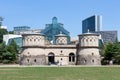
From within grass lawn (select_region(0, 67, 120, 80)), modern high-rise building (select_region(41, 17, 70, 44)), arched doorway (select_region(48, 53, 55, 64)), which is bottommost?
grass lawn (select_region(0, 67, 120, 80))

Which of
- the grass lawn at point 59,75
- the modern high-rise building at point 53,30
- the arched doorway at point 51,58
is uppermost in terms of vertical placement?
the modern high-rise building at point 53,30

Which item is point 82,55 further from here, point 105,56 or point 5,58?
point 5,58

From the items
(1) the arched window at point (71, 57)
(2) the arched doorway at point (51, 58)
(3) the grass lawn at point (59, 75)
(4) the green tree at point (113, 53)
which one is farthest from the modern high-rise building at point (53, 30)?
(3) the grass lawn at point (59, 75)

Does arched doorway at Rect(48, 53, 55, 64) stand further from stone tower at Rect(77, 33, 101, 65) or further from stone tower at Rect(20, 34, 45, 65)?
stone tower at Rect(77, 33, 101, 65)

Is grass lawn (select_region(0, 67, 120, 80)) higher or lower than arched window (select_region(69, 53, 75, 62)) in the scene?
lower

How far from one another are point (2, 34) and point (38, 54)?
65.6 m

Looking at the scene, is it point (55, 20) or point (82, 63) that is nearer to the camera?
point (82, 63)

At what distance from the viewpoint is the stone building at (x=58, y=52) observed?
104 meters

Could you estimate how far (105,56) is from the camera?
338ft

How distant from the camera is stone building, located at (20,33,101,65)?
10394 centimetres

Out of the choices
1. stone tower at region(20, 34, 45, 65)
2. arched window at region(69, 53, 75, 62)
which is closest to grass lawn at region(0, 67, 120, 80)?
stone tower at region(20, 34, 45, 65)

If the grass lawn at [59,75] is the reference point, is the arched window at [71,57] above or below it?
above

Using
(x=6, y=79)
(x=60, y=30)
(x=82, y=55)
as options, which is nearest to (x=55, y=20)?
(x=60, y=30)

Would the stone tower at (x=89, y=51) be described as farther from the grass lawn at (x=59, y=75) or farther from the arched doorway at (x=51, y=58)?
the grass lawn at (x=59, y=75)
